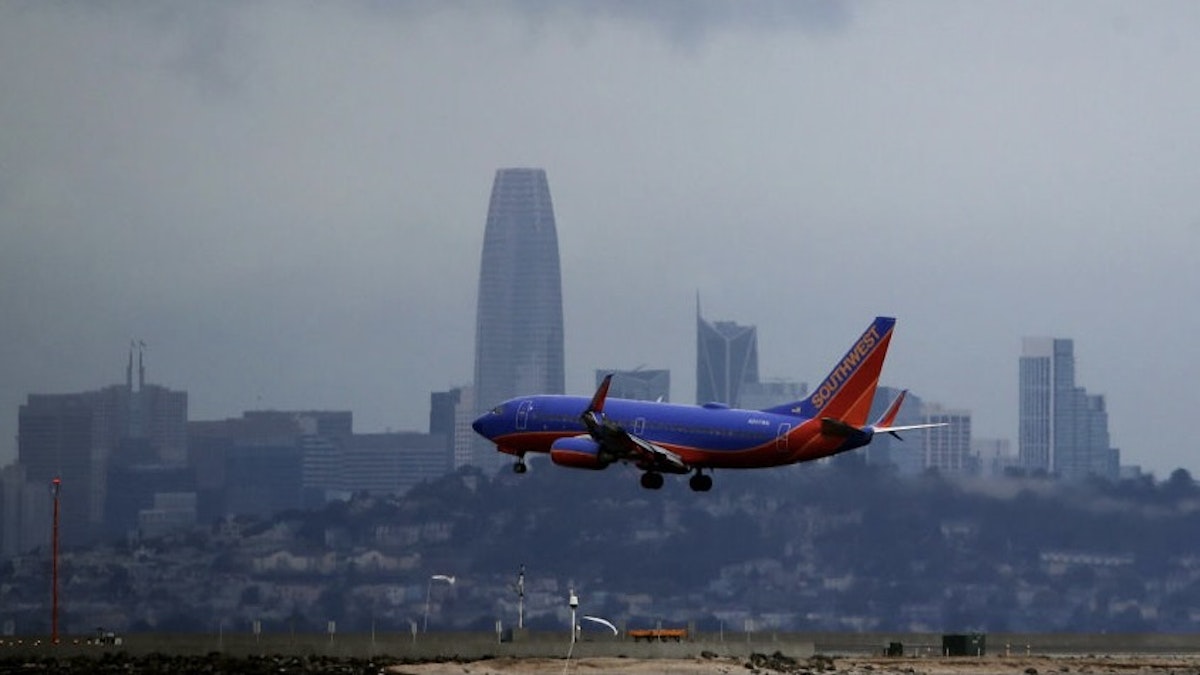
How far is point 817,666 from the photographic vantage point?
13100cm

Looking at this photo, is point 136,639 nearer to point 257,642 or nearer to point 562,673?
point 257,642

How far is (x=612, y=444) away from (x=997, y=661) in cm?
2543

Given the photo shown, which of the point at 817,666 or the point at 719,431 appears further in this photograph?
the point at 719,431

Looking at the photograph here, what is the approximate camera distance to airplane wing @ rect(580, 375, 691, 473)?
15362 centimetres

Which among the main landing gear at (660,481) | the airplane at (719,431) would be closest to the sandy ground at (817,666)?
the airplane at (719,431)

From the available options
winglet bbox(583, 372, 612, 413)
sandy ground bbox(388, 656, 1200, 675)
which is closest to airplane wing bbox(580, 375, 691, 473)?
winglet bbox(583, 372, 612, 413)

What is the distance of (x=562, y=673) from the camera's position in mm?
120812

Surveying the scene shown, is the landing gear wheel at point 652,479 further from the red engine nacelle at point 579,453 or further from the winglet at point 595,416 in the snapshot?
the winglet at point 595,416

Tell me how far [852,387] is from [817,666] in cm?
2895

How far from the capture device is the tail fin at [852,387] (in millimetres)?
156875

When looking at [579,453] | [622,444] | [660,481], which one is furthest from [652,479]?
[579,453]

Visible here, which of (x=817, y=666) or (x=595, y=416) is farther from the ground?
(x=595, y=416)

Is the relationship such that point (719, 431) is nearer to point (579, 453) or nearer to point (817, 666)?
point (579, 453)

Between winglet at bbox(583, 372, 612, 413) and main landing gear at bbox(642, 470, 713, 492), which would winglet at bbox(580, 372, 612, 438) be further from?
main landing gear at bbox(642, 470, 713, 492)
